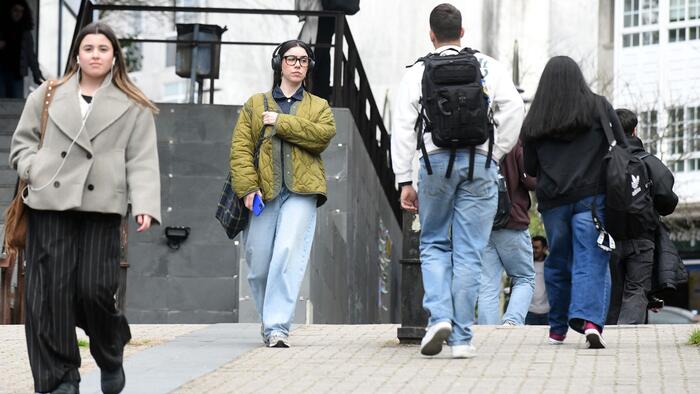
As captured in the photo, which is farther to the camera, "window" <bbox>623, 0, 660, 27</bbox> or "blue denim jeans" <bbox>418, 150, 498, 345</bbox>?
"window" <bbox>623, 0, 660, 27</bbox>

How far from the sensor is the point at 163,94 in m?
69.6

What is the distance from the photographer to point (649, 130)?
40.1 meters

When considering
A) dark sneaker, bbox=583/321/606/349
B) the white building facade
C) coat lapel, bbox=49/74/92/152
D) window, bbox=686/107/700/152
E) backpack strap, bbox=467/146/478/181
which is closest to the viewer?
coat lapel, bbox=49/74/92/152

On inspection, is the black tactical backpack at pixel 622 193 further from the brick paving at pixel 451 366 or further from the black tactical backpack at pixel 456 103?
the black tactical backpack at pixel 456 103

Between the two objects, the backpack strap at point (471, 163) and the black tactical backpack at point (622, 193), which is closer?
the backpack strap at point (471, 163)

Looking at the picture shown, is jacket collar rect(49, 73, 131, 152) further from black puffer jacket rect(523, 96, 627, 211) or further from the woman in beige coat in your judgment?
black puffer jacket rect(523, 96, 627, 211)

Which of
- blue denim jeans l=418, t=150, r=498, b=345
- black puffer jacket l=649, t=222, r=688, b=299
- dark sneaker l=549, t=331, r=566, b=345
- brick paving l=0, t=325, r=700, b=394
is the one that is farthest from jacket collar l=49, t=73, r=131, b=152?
black puffer jacket l=649, t=222, r=688, b=299

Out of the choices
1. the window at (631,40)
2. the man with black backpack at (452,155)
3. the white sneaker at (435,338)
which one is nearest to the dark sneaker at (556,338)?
the man with black backpack at (452,155)

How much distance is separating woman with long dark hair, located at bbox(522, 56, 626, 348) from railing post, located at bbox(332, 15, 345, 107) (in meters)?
7.40

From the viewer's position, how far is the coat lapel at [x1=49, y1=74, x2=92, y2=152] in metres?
7.29

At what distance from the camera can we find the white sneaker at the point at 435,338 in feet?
29.0

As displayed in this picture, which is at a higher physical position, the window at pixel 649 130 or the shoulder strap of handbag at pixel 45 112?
the window at pixel 649 130

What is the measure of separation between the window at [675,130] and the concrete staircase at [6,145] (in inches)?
937

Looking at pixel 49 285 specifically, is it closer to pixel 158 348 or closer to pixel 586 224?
pixel 158 348
